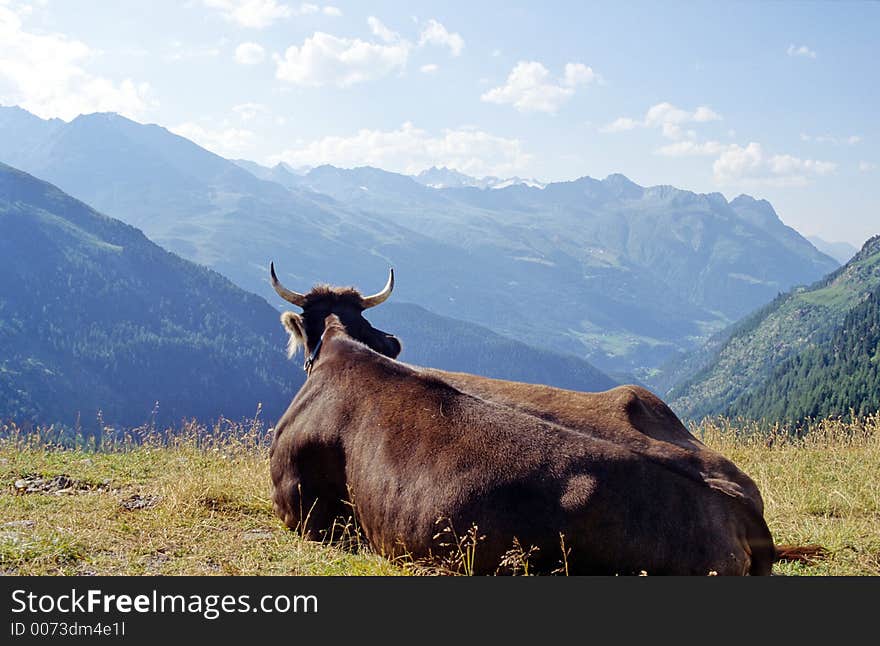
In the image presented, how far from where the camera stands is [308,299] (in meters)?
11.9

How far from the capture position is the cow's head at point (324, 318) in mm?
11586

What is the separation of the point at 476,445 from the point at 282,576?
1908mm

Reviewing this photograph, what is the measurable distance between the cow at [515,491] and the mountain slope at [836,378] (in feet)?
484

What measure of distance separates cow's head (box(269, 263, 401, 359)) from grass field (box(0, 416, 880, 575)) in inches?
77.4

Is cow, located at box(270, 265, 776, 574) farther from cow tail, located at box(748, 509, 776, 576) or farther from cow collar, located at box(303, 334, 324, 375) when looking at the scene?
cow collar, located at box(303, 334, 324, 375)

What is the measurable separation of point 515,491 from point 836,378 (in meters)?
182

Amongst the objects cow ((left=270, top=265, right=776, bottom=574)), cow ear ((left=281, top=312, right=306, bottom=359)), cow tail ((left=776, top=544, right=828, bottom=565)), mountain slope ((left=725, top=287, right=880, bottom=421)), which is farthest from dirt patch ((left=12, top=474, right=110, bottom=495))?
mountain slope ((left=725, top=287, right=880, bottom=421))

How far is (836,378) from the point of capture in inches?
6604

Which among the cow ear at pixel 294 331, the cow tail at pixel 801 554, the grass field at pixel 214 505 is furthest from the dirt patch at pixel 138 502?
the cow tail at pixel 801 554

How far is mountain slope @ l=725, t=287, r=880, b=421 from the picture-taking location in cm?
15138

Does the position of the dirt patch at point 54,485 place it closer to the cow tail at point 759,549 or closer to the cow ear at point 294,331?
the cow ear at point 294,331

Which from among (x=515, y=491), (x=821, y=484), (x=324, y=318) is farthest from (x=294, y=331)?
(x=821, y=484)

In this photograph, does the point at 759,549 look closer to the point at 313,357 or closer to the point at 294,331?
the point at 313,357
